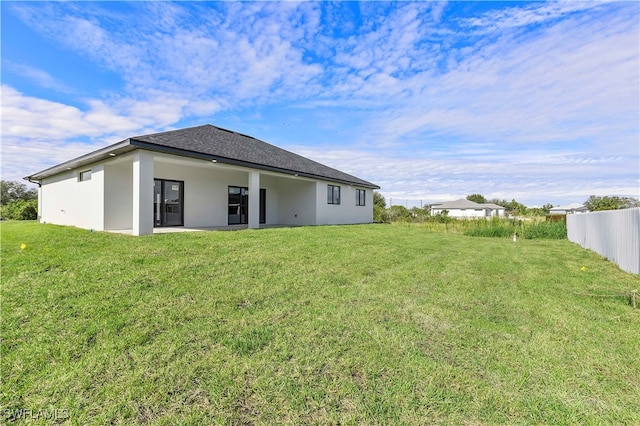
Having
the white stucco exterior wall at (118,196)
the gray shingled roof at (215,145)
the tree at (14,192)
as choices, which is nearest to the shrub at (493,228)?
the gray shingled roof at (215,145)

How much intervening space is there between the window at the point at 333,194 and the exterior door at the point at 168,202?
8.26 metres

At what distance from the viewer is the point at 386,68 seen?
10.5 m

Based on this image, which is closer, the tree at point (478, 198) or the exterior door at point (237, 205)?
the exterior door at point (237, 205)

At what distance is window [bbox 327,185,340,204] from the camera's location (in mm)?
17500

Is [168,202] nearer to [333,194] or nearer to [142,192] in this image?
[142,192]

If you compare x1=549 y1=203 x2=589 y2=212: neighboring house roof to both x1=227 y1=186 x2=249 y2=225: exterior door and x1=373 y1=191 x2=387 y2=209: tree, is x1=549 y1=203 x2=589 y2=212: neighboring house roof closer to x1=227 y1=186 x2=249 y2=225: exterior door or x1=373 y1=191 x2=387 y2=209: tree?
x1=373 y1=191 x2=387 y2=209: tree

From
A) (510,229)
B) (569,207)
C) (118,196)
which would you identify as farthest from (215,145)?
(569,207)

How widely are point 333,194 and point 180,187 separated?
29.1ft

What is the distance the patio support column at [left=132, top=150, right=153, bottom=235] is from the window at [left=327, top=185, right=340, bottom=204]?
10334 millimetres

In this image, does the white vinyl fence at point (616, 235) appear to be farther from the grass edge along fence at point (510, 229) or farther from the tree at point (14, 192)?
the tree at point (14, 192)

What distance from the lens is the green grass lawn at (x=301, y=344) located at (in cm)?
210

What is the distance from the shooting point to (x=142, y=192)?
8602mm

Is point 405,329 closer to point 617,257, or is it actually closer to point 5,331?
point 5,331

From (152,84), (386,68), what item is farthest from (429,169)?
(152,84)
